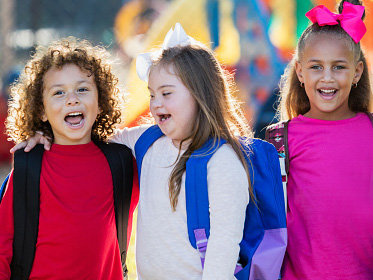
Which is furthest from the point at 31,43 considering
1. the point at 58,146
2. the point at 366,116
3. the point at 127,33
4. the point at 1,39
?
the point at 366,116

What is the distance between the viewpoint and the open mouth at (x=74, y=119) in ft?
7.89

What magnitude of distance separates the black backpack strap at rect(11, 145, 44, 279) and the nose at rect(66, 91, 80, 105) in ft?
1.15

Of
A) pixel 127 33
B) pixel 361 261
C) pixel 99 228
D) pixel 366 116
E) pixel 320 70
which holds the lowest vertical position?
pixel 361 261

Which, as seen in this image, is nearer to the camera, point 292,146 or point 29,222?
point 29,222

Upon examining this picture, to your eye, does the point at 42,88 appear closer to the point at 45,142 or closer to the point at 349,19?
the point at 45,142

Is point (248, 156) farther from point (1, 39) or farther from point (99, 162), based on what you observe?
point (1, 39)

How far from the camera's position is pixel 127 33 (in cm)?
650

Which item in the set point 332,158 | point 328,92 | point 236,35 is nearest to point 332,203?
point 332,158

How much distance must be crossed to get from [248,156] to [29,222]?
3.02ft

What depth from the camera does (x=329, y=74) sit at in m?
2.40

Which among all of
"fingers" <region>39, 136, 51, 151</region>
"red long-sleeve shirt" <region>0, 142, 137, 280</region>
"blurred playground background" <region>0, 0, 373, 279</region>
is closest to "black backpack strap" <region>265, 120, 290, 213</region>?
"red long-sleeve shirt" <region>0, 142, 137, 280</region>

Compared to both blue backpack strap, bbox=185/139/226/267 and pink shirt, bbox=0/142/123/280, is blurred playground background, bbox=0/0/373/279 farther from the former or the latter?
blue backpack strap, bbox=185/139/226/267

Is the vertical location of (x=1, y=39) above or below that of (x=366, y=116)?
above

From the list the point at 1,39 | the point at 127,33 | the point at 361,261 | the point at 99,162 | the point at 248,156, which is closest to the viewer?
the point at 248,156
